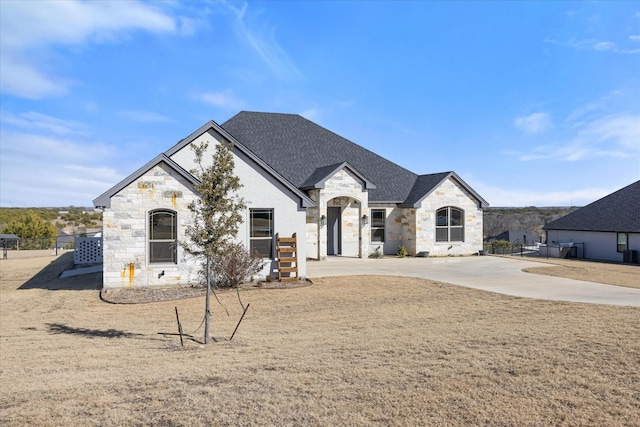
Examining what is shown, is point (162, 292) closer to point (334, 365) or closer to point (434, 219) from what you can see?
point (334, 365)

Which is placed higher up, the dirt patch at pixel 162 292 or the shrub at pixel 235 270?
the shrub at pixel 235 270

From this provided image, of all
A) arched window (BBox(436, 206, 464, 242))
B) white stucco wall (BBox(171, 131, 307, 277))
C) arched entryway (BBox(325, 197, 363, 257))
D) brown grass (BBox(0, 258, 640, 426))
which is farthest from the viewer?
arched window (BBox(436, 206, 464, 242))

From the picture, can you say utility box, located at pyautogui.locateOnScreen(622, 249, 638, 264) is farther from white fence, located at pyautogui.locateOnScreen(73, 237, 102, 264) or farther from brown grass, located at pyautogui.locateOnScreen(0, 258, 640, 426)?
white fence, located at pyautogui.locateOnScreen(73, 237, 102, 264)

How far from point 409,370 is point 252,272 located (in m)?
11.3

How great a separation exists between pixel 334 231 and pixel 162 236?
11.7m

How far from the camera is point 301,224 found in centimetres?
1973

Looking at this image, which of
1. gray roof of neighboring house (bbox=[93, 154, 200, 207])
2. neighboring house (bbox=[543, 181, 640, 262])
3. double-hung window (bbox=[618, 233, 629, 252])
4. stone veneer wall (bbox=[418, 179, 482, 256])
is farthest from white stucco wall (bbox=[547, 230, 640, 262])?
gray roof of neighboring house (bbox=[93, 154, 200, 207])

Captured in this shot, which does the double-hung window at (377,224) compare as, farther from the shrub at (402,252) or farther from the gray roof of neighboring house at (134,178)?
the gray roof of neighboring house at (134,178)

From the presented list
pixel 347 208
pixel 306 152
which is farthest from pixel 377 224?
pixel 306 152

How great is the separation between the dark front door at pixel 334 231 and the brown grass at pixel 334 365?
1252cm

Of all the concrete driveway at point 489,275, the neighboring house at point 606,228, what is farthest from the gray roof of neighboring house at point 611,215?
the concrete driveway at point 489,275

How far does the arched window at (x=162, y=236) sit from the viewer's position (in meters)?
17.5

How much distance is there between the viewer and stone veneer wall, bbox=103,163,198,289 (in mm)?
16969

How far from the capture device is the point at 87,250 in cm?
2511
